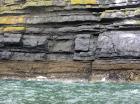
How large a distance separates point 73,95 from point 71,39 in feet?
35.3

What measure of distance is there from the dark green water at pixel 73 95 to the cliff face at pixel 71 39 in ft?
12.1

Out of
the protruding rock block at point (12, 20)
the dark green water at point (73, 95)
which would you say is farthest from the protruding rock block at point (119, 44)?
the protruding rock block at point (12, 20)

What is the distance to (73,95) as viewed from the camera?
802 inches

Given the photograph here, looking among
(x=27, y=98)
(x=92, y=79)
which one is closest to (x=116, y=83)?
(x=92, y=79)

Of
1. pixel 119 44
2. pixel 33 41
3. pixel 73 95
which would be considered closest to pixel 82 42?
pixel 119 44

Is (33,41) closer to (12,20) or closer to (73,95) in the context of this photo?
(12,20)

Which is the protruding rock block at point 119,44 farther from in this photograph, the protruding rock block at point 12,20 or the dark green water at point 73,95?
the protruding rock block at point 12,20

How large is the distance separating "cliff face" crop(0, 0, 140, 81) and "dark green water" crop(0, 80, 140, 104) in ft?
12.1

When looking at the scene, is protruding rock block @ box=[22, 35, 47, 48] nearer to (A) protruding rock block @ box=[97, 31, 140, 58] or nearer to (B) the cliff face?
(B) the cliff face

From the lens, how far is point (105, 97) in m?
19.6

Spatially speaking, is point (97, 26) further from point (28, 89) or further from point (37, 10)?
point (28, 89)

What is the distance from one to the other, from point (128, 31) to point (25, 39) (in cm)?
870

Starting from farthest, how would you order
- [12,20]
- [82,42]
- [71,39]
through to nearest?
[12,20], [71,39], [82,42]

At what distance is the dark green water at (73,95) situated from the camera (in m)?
18.5
